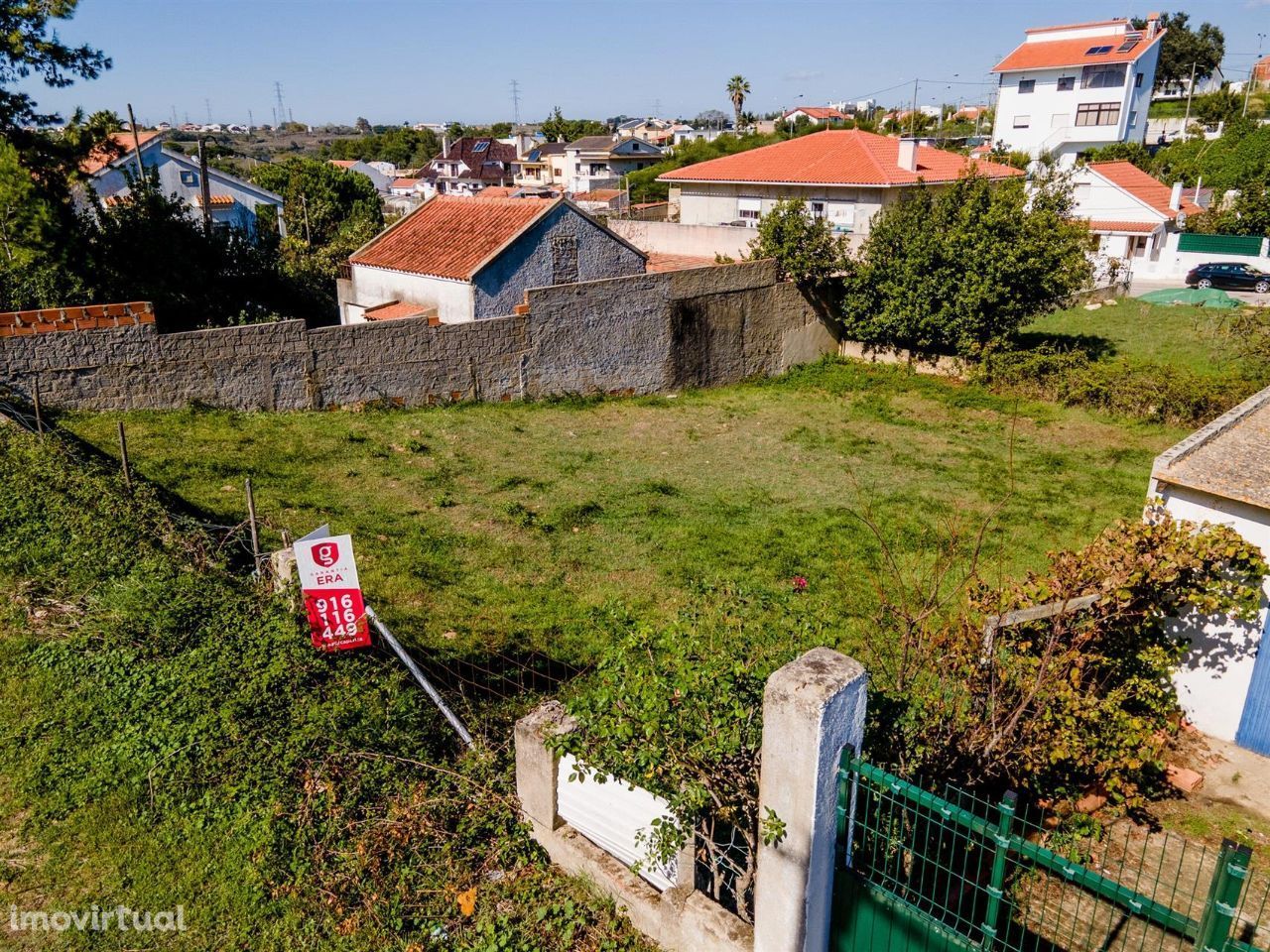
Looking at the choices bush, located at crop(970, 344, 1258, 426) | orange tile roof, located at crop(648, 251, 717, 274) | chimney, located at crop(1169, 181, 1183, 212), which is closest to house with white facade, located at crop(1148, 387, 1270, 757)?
bush, located at crop(970, 344, 1258, 426)

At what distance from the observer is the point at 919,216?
67.8 feet

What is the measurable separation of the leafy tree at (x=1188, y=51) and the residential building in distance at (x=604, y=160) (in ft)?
163

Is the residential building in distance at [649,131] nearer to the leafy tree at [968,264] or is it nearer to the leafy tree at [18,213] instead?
the leafy tree at [968,264]

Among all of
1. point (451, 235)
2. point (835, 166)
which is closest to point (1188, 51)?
point (835, 166)

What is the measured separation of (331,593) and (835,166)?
1163 inches

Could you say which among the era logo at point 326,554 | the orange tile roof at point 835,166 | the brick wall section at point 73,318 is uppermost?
the orange tile roof at point 835,166

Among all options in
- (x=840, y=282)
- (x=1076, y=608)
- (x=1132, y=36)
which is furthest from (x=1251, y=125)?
(x=1076, y=608)

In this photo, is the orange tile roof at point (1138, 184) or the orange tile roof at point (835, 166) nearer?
the orange tile roof at point (835, 166)

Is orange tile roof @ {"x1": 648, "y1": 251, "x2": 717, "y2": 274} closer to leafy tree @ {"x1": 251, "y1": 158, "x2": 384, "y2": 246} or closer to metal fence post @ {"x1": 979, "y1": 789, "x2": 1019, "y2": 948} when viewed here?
leafy tree @ {"x1": 251, "y1": 158, "x2": 384, "y2": 246}

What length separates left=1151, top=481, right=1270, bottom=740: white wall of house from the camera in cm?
801

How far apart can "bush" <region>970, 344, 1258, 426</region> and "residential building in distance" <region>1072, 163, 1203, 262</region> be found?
21.5m

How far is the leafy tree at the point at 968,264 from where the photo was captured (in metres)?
19.4

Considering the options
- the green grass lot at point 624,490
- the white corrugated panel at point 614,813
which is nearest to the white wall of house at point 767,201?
the green grass lot at point 624,490

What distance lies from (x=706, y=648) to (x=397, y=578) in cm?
574
